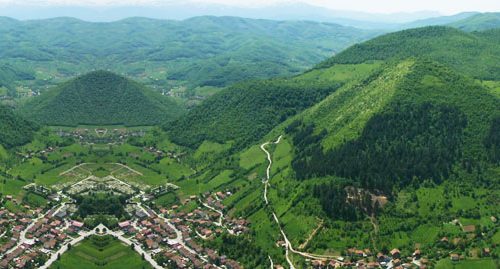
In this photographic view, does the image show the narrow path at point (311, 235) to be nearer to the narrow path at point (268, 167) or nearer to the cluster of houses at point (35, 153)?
the narrow path at point (268, 167)

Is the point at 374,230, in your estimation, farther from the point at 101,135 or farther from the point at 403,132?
the point at 101,135

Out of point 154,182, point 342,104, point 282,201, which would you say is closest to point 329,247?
point 282,201

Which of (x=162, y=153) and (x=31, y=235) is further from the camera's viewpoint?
(x=162, y=153)

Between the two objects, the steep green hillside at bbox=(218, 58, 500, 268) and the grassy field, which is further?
the steep green hillside at bbox=(218, 58, 500, 268)

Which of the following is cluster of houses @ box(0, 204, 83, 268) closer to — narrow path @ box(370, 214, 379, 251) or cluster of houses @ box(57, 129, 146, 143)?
cluster of houses @ box(57, 129, 146, 143)

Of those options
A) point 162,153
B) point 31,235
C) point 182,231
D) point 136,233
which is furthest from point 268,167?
point 31,235

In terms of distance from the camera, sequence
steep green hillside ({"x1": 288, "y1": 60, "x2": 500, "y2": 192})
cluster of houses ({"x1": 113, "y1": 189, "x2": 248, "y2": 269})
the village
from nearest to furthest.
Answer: the village, cluster of houses ({"x1": 113, "y1": 189, "x2": 248, "y2": 269}), steep green hillside ({"x1": 288, "y1": 60, "x2": 500, "y2": 192})

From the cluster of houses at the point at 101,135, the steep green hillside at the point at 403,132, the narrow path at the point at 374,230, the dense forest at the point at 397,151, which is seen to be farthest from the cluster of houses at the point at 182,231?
the narrow path at the point at 374,230

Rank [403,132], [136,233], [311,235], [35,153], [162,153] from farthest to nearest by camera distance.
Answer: [162,153]
[35,153]
[403,132]
[136,233]
[311,235]

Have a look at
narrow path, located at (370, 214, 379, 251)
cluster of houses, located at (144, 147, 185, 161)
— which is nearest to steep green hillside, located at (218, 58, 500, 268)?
narrow path, located at (370, 214, 379, 251)
